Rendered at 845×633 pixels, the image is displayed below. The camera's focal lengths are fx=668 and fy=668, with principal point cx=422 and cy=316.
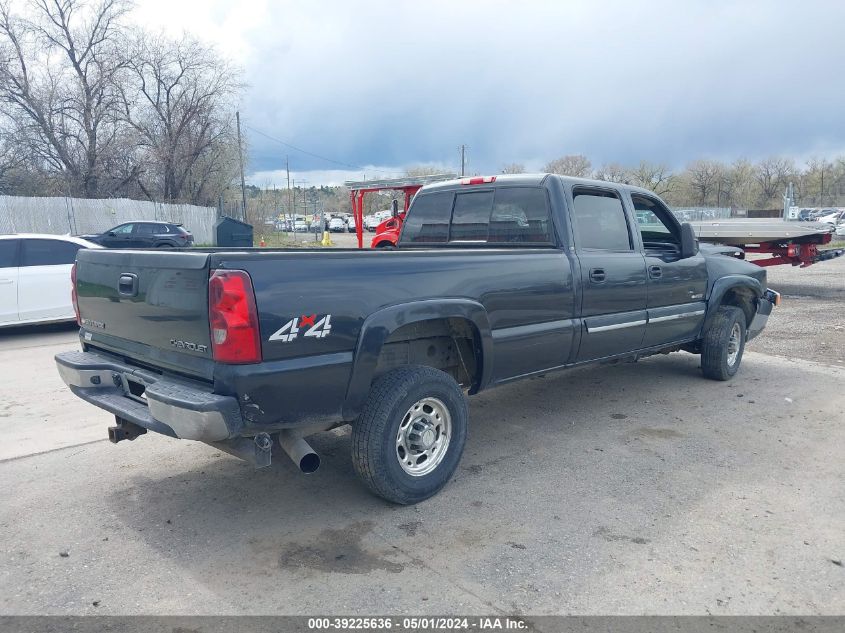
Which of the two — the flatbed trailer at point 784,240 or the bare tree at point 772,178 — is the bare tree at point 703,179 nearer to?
the bare tree at point 772,178

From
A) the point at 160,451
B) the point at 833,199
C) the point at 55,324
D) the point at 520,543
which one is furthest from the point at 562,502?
the point at 833,199

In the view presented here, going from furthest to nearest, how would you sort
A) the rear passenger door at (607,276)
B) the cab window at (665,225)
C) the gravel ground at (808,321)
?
the gravel ground at (808,321) → the cab window at (665,225) → the rear passenger door at (607,276)

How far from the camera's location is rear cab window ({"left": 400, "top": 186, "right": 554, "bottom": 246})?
515 centimetres

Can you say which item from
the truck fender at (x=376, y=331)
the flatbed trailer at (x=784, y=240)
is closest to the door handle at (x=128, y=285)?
the truck fender at (x=376, y=331)

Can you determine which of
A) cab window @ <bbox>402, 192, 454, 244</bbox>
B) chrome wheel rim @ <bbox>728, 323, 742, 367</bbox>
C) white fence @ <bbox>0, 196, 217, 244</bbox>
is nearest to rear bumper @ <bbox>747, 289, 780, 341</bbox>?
chrome wheel rim @ <bbox>728, 323, 742, 367</bbox>

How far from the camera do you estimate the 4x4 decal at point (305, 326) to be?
329cm

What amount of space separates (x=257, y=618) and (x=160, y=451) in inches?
94.3

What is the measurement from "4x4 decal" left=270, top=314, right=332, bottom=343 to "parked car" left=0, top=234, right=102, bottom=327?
7693 mm

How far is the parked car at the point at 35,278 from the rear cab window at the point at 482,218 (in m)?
6.10

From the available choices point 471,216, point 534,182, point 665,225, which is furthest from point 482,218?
point 665,225

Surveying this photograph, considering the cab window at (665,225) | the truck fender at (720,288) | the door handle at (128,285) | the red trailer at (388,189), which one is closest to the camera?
the door handle at (128,285)

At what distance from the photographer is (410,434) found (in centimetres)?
403

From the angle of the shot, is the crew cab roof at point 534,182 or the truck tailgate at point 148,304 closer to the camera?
the truck tailgate at point 148,304

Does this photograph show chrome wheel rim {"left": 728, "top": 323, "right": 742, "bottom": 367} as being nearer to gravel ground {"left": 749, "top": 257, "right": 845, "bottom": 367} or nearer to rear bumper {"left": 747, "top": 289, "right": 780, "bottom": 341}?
rear bumper {"left": 747, "top": 289, "right": 780, "bottom": 341}
